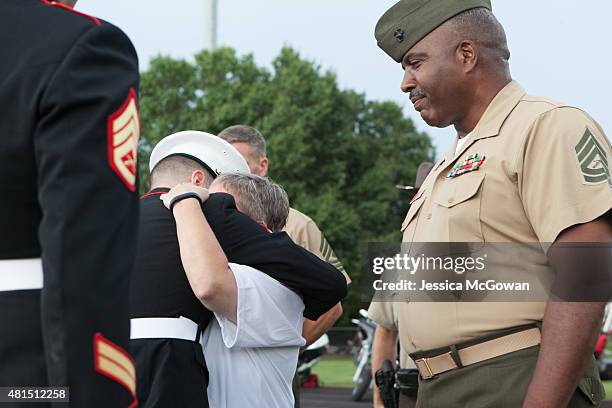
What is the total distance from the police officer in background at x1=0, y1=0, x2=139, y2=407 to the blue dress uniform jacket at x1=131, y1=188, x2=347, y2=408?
4.22ft

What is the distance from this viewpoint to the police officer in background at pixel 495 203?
2.79 m

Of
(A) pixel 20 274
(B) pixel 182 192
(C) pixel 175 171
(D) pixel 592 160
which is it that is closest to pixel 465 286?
(D) pixel 592 160

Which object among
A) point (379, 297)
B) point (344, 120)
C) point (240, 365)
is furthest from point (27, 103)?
point (344, 120)

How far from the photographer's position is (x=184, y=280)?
3.37 m

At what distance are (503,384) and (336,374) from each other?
21.1m

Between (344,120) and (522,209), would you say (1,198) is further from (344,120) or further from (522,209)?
(344,120)

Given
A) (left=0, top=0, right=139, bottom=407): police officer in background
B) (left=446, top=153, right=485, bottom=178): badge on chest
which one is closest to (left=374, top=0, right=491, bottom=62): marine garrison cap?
(left=446, top=153, right=485, bottom=178): badge on chest

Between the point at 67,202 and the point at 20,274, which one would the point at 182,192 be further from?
the point at 67,202

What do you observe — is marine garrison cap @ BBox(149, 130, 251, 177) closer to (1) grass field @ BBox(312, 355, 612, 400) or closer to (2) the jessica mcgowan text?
(2) the jessica mcgowan text

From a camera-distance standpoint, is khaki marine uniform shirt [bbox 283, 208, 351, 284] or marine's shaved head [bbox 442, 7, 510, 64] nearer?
marine's shaved head [bbox 442, 7, 510, 64]

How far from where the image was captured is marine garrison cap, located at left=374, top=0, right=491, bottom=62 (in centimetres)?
332

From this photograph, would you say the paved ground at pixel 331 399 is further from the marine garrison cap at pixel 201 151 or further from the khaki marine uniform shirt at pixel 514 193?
the khaki marine uniform shirt at pixel 514 193

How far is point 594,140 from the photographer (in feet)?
9.46

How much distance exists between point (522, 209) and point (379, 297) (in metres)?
2.98
